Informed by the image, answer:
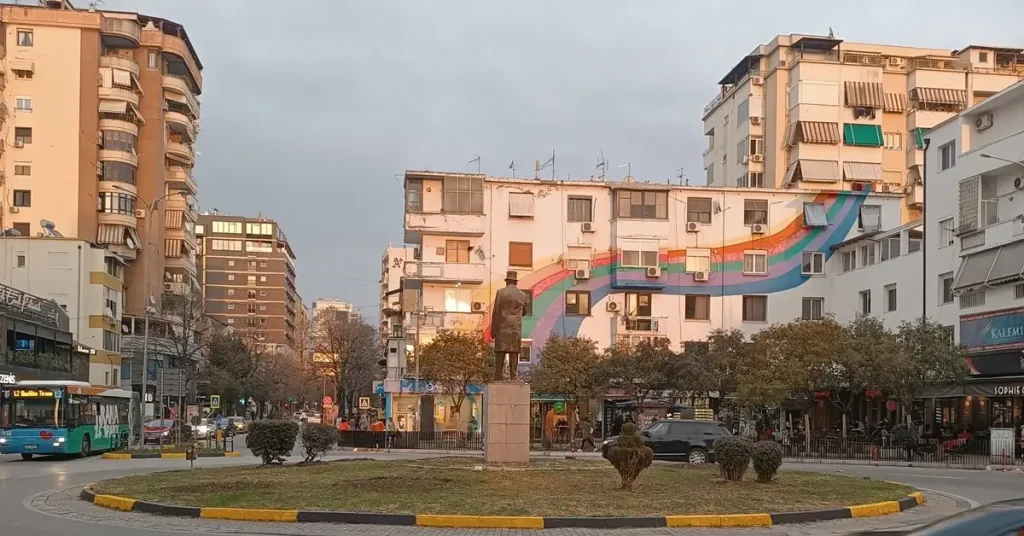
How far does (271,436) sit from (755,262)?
142ft

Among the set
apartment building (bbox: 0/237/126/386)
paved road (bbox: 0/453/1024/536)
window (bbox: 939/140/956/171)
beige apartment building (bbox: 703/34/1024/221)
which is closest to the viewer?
paved road (bbox: 0/453/1024/536)

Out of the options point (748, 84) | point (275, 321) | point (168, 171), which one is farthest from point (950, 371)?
point (275, 321)

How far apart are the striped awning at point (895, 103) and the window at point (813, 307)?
54.8ft

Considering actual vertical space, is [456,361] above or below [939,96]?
below

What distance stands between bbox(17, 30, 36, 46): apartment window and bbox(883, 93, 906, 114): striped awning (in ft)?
202

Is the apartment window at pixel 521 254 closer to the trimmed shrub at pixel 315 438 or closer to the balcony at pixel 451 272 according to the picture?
the balcony at pixel 451 272

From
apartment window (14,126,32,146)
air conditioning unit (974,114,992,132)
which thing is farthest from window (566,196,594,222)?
apartment window (14,126,32,146)

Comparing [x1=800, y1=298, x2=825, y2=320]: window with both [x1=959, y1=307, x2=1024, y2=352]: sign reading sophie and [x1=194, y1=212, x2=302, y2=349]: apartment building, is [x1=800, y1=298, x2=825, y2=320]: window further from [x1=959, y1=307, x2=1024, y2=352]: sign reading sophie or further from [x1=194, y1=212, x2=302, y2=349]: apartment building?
[x1=194, y1=212, x2=302, y2=349]: apartment building

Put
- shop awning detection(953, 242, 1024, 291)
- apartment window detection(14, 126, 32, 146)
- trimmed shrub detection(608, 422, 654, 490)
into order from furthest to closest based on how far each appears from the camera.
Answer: apartment window detection(14, 126, 32, 146) < shop awning detection(953, 242, 1024, 291) < trimmed shrub detection(608, 422, 654, 490)

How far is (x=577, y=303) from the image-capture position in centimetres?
6194

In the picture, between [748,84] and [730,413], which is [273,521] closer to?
[730,413]

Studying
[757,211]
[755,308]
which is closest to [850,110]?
[757,211]

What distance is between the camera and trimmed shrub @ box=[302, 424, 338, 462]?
26.5 meters

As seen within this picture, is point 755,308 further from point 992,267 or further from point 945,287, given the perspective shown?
point 992,267
